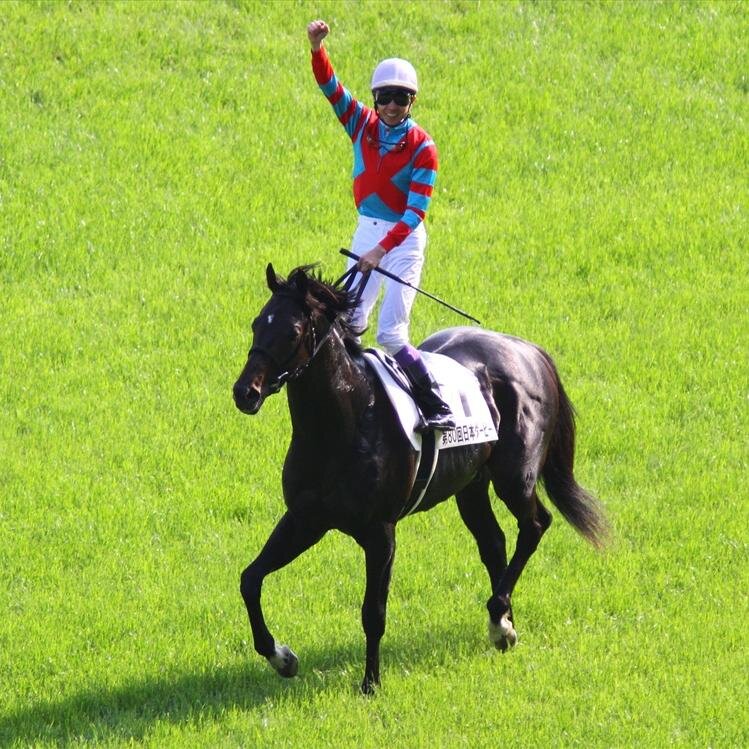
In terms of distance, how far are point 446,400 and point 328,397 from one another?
3.38ft

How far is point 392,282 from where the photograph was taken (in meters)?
9.95

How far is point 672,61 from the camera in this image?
20156mm

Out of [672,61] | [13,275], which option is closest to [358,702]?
[13,275]

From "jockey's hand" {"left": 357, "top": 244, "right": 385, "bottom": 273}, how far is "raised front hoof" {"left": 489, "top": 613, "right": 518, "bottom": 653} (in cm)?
238

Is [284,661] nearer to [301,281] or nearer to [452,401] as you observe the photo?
[452,401]

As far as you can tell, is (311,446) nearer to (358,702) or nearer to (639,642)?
(358,702)

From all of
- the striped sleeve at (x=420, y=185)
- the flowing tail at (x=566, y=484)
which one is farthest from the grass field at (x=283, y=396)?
the striped sleeve at (x=420, y=185)

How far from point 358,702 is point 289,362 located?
2.08 m

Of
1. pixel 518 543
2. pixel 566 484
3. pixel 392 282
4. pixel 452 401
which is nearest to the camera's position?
pixel 452 401

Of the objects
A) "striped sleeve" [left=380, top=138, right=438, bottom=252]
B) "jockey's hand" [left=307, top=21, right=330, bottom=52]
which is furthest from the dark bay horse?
"jockey's hand" [left=307, top=21, right=330, bottom=52]

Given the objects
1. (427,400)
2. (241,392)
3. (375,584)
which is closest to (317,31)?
(427,400)

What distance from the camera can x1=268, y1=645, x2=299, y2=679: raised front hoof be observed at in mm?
9070

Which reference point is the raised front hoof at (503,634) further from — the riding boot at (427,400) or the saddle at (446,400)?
the riding boot at (427,400)

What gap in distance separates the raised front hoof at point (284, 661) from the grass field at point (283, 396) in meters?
0.12
